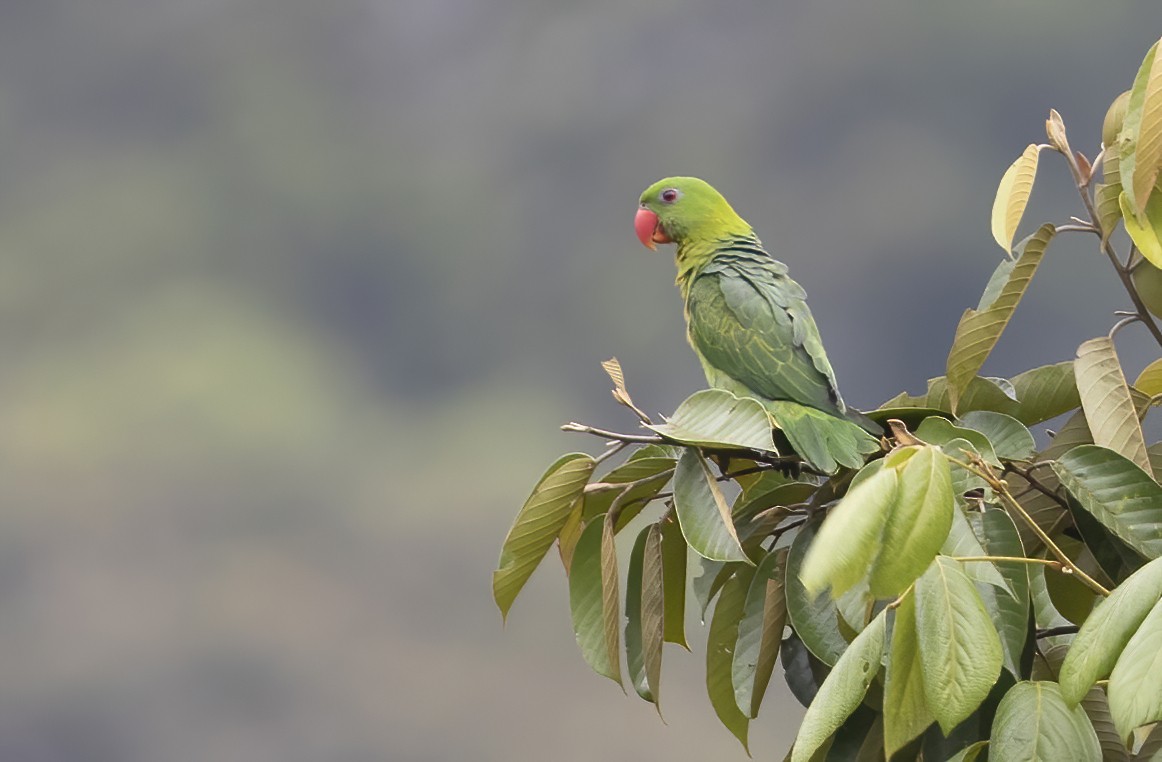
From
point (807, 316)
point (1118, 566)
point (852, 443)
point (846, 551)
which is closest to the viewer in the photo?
point (846, 551)

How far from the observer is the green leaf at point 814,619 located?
62.6 inches

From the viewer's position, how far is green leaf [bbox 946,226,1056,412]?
176 centimetres

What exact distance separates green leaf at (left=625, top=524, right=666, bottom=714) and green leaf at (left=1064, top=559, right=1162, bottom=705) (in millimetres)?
688

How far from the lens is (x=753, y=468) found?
1.86m

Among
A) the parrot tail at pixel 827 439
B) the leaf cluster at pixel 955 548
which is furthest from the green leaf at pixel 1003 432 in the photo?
the parrot tail at pixel 827 439

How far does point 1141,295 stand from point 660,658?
91cm

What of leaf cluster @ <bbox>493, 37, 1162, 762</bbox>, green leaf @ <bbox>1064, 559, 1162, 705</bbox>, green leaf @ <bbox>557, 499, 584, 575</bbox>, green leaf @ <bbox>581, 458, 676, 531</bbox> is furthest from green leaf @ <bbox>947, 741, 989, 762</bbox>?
green leaf @ <bbox>557, 499, 584, 575</bbox>

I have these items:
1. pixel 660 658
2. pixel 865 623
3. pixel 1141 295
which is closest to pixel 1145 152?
pixel 1141 295

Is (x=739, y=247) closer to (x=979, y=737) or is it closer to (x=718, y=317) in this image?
(x=718, y=317)

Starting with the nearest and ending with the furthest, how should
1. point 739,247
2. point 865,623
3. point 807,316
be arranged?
point 865,623
point 807,316
point 739,247

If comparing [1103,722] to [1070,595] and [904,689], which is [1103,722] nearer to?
[1070,595]

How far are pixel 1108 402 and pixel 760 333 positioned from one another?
0.73m

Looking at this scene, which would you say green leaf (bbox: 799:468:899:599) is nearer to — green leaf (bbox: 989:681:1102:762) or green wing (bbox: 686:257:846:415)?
green leaf (bbox: 989:681:1102:762)

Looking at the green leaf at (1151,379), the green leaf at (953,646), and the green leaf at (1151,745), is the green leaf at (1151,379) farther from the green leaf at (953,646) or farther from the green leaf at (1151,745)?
the green leaf at (953,646)
